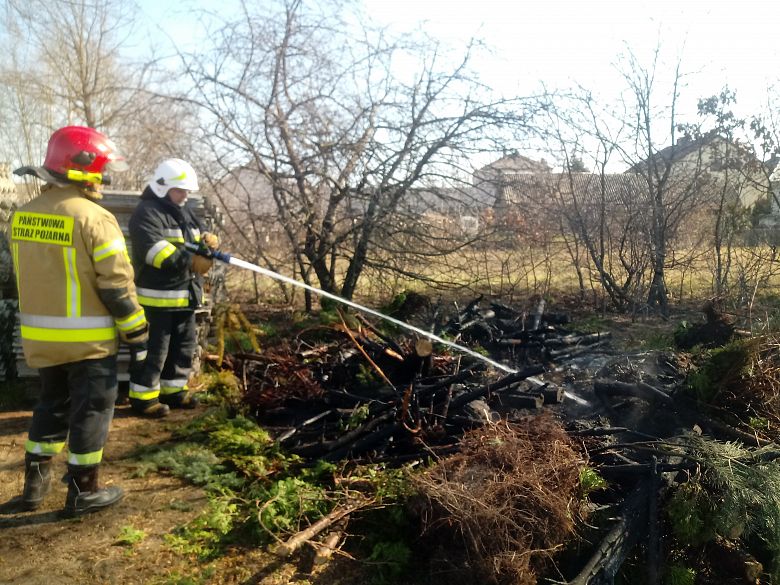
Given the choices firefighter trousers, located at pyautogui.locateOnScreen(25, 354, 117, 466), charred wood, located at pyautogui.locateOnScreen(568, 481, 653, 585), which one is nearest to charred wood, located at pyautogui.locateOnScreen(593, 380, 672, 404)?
charred wood, located at pyautogui.locateOnScreen(568, 481, 653, 585)

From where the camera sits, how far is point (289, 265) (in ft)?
30.7

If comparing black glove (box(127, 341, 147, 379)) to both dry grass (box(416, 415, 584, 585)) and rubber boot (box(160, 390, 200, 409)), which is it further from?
dry grass (box(416, 415, 584, 585))

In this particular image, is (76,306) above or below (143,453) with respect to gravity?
above

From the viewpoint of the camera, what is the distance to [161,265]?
200 inches

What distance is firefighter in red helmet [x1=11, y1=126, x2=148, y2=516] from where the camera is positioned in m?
3.43

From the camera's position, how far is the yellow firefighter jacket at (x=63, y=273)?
342 centimetres

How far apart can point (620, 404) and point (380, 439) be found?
2374 mm

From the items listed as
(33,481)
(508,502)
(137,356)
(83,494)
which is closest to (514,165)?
(137,356)

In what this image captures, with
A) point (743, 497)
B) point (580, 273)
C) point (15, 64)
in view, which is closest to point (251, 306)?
point (580, 273)

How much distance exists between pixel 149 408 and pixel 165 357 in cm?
47

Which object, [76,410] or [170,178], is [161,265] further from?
[76,410]

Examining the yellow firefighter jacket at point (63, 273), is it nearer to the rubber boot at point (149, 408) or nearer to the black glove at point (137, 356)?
the black glove at point (137, 356)

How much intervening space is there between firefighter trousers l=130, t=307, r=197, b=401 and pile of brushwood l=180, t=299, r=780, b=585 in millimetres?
616

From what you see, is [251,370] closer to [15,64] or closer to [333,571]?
[333,571]
